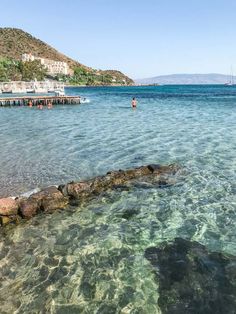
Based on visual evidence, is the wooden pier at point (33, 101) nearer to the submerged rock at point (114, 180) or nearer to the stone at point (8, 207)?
the submerged rock at point (114, 180)

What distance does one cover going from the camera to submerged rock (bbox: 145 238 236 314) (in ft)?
26.3

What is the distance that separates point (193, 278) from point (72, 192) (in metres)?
7.08

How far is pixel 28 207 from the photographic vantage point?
43.3ft

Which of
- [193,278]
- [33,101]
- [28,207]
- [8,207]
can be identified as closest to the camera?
[193,278]

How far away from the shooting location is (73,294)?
8531 millimetres

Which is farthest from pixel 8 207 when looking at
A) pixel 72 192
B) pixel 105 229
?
pixel 105 229

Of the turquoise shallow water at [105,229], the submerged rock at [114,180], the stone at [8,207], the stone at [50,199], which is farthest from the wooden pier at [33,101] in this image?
the stone at [8,207]

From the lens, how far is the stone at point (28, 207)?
12977 mm

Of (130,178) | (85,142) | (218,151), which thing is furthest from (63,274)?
(85,142)

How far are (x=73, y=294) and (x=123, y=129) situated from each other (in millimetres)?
27012

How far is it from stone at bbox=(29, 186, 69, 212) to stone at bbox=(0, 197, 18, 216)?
0.75m

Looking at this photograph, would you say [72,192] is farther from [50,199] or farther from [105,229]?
[105,229]

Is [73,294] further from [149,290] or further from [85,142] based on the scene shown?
[85,142]

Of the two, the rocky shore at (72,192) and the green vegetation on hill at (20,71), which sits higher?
the green vegetation on hill at (20,71)
